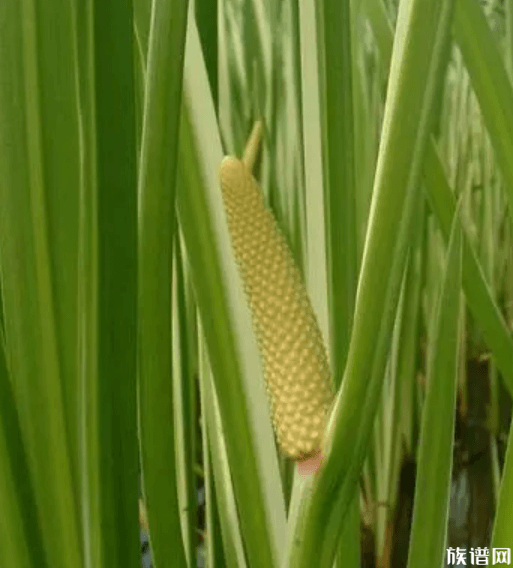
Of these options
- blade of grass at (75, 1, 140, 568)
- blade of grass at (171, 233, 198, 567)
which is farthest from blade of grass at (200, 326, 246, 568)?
blade of grass at (75, 1, 140, 568)

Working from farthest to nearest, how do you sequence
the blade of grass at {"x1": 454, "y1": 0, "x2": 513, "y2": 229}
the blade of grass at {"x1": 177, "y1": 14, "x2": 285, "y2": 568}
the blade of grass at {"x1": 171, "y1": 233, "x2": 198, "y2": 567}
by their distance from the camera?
the blade of grass at {"x1": 171, "y1": 233, "x2": 198, "y2": 567}, the blade of grass at {"x1": 454, "y1": 0, "x2": 513, "y2": 229}, the blade of grass at {"x1": 177, "y1": 14, "x2": 285, "y2": 568}

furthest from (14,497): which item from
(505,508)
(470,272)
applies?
(470,272)

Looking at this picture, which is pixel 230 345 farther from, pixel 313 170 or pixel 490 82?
pixel 490 82

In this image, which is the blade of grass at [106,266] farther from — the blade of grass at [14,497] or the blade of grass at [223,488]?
the blade of grass at [223,488]

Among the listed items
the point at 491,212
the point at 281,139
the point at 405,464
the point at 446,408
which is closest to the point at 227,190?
the point at 446,408

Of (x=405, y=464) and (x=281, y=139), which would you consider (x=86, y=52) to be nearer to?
(x=281, y=139)

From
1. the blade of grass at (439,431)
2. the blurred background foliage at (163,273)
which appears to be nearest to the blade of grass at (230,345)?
the blurred background foliage at (163,273)

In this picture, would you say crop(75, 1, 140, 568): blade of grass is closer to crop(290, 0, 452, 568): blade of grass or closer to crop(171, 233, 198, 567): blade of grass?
crop(290, 0, 452, 568): blade of grass
